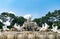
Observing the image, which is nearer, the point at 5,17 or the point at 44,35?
the point at 44,35

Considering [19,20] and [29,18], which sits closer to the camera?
[29,18]

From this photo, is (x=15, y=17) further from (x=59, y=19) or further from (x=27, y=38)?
(x=27, y=38)

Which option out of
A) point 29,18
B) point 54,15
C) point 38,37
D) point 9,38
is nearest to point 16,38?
point 9,38

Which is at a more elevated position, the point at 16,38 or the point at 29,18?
the point at 29,18

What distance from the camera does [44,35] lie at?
14055 millimetres

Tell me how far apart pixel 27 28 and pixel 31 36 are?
7035mm

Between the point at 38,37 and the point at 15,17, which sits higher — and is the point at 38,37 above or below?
below

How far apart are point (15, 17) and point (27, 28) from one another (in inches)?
1246

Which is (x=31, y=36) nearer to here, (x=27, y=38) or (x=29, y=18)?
(x=27, y=38)

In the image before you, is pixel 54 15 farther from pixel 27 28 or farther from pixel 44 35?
pixel 44 35

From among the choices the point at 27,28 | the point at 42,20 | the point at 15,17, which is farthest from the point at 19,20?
the point at 27,28

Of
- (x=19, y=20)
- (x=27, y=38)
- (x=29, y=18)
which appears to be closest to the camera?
(x=27, y=38)

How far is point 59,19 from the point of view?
175 ft

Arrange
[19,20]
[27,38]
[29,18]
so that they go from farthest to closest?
[19,20], [29,18], [27,38]
